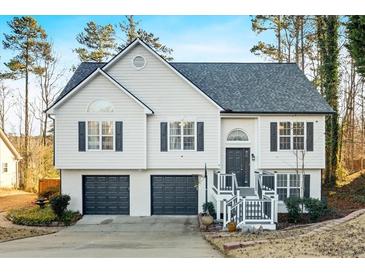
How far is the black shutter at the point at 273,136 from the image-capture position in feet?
48.6

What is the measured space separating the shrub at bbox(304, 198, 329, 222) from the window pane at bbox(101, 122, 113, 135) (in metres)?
6.87

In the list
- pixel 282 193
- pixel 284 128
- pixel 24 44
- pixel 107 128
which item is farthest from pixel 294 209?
pixel 24 44

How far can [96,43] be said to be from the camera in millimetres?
17422

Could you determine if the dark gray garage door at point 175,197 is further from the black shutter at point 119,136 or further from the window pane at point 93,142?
the window pane at point 93,142

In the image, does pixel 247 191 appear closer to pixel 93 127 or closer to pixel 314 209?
pixel 314 209

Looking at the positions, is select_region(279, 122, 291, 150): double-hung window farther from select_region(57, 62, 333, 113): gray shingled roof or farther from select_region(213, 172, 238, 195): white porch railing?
select_region(213, 172, 238, 195): white porch railing

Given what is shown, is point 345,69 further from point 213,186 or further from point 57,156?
point 57,156

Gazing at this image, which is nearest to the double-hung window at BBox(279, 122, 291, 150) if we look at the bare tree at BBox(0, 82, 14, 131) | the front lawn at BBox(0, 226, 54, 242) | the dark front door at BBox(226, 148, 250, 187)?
the dark front door at BBox(226, 148, 250, 187)

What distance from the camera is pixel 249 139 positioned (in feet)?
49.6

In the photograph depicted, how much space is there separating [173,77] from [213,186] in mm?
4088

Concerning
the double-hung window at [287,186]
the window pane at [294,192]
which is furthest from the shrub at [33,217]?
the window pane at [294,192]

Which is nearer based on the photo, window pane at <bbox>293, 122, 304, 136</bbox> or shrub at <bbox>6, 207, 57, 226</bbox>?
shrub at <bbox>6, 207, 57, 226</bbox>

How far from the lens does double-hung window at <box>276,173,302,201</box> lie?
14.8 meters

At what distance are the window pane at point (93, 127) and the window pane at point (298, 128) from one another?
22.8 ft
